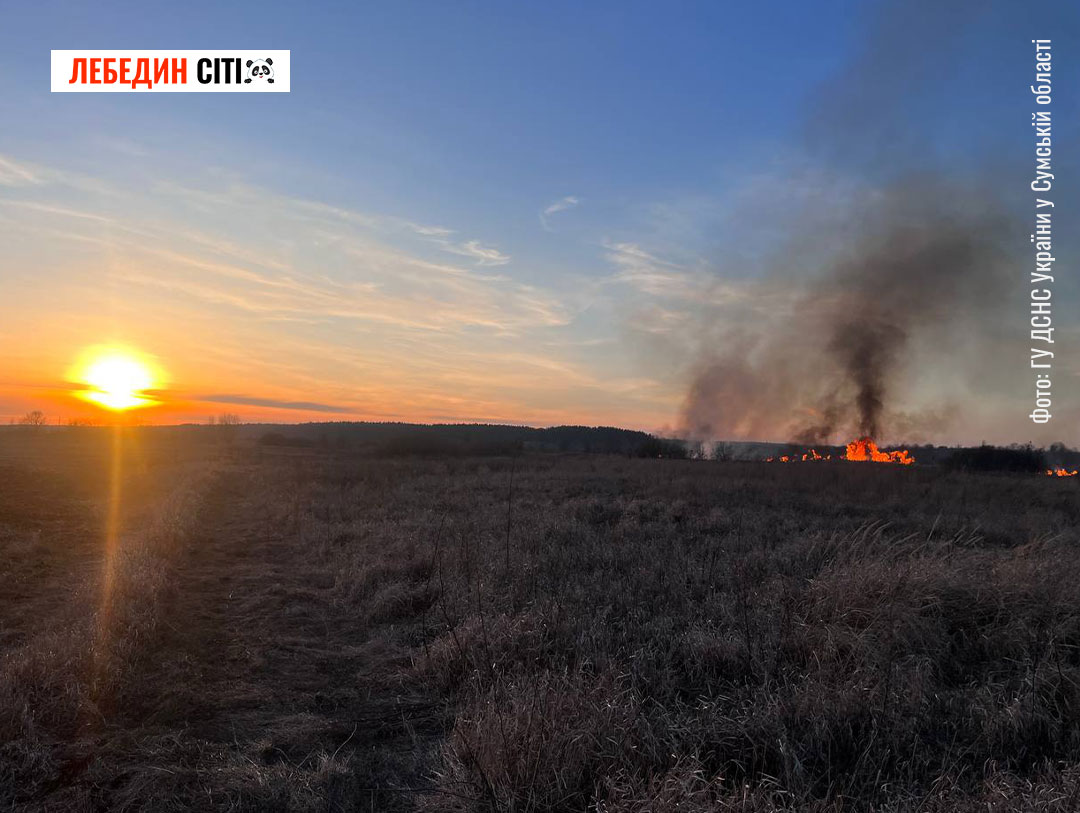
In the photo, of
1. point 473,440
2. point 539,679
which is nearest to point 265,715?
point 539,679

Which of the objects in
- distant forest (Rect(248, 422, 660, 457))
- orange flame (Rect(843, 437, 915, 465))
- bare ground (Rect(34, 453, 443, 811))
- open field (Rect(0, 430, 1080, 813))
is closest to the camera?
open field (Rect(0, 430, 1080, 813))

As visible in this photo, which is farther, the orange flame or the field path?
the orange flame

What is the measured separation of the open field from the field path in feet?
0.08

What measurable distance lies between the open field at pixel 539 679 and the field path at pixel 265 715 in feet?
0.08

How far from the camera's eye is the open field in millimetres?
3514

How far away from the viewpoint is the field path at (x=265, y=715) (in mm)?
3754

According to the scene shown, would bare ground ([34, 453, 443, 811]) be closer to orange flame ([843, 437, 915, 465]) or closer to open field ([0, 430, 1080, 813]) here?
open field ([0, 430, 1080, 813])

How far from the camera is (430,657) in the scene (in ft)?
18.2

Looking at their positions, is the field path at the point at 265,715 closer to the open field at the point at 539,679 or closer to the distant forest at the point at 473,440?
the open field at the point at 539,679

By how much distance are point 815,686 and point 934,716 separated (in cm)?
71

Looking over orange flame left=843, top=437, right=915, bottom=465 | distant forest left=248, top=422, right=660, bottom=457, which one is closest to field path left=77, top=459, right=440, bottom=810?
distant forest left=248, top=422, right=660, bottom=457

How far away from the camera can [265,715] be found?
5039 millimetres

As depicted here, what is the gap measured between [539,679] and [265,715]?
225 cm

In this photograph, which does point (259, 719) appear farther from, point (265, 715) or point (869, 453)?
point (869, 453)
